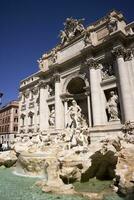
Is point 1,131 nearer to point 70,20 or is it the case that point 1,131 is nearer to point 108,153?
point 70,20

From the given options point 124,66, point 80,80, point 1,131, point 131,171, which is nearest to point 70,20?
point 80,80

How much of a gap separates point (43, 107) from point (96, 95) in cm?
730

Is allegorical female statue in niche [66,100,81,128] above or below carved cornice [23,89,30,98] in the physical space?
below

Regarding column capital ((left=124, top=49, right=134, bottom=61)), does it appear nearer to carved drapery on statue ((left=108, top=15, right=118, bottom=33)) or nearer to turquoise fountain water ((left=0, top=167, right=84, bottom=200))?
carved drapery on statue ((left=108, top=15, right=118, bottom=33))

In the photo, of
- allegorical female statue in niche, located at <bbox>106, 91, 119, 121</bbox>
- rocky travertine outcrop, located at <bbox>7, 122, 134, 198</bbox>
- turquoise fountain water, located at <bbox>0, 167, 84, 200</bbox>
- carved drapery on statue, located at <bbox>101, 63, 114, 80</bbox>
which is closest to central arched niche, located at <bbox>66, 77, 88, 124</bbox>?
carved drapery on statue, located at <bbox>101, 63, 114, 80</bbox>

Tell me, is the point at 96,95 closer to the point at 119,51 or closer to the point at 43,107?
the point at 119,51

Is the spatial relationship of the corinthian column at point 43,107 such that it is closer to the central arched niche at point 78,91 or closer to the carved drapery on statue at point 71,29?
the central arched niche at point 78,91

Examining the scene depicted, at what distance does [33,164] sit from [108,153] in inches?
171

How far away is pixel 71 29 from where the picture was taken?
1869cm

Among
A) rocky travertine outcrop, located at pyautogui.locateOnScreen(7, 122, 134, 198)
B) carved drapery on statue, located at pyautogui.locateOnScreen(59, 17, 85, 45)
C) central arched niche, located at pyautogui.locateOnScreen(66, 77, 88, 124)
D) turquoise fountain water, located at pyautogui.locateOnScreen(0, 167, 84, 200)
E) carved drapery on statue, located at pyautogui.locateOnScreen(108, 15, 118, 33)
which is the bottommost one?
turquoise fountain water, located at pyautogui.locateOnScreen(0, 167, 84, 200)

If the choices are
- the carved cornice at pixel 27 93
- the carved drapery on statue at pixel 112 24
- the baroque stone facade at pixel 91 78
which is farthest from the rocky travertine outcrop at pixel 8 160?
the carved cornice at pixel 27 93

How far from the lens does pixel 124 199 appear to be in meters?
5.53

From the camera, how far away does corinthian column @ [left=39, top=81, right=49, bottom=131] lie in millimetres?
19122

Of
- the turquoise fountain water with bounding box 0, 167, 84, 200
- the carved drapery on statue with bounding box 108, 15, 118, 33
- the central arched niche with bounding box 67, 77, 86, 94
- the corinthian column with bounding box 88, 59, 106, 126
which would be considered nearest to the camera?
the turquoise fountain water with bounding box 0, 167, 84, 200
